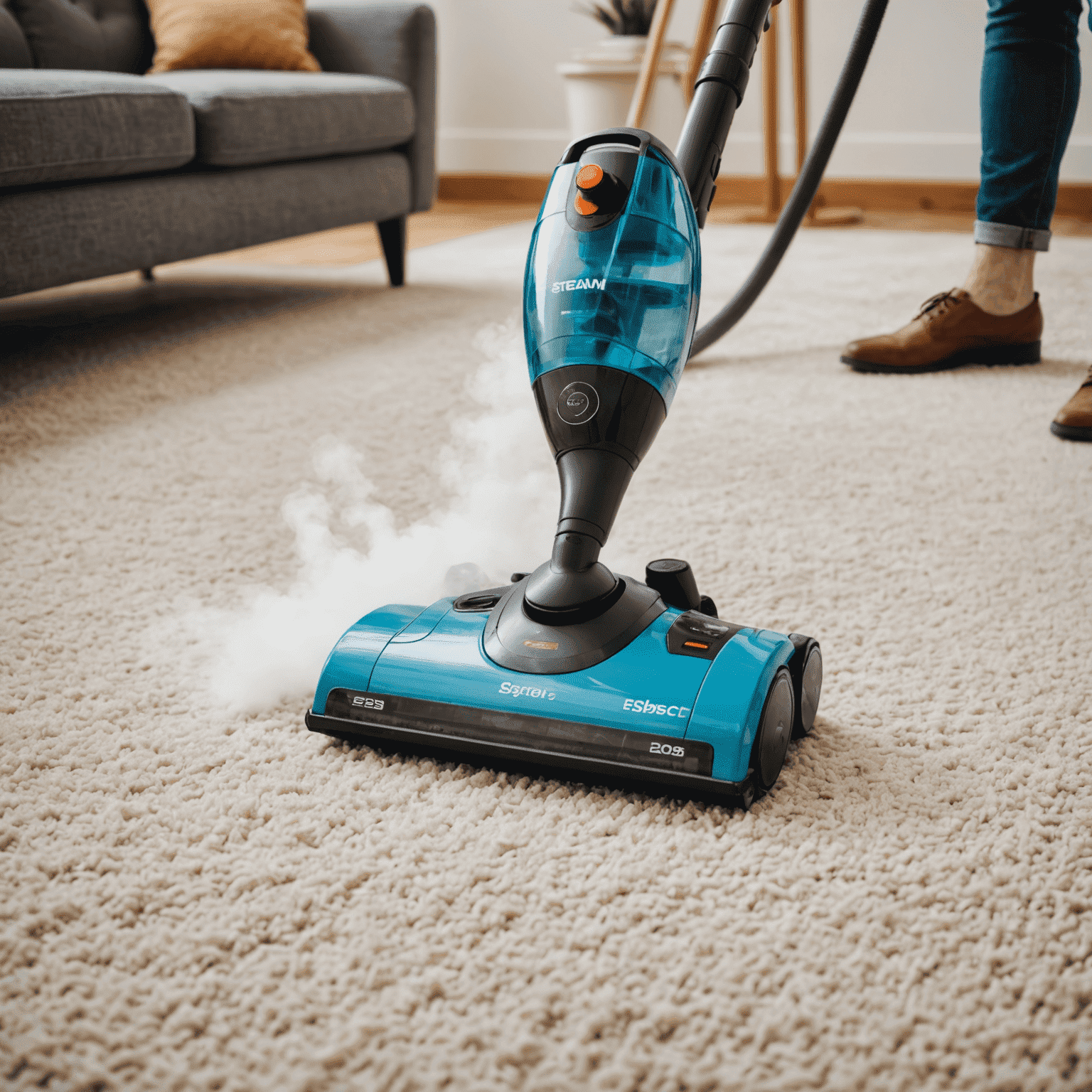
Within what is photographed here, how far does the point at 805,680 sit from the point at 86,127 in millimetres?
1291

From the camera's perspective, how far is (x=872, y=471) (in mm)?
1173

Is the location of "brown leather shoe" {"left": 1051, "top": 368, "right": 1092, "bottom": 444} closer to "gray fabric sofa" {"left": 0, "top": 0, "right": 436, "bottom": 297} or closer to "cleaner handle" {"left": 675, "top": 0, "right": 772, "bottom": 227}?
"cleaner handle" {"left": 675, "top": 0, "right": 772, "bottom": 227}

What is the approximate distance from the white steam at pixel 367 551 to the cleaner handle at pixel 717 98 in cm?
30

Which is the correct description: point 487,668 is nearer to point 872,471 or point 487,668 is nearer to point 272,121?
point 872,471

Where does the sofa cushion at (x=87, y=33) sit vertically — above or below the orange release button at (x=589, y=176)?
below

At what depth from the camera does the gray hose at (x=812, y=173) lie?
4.16 ft

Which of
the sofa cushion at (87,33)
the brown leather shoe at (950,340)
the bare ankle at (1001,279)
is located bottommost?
the brown leather shoe at (950,340)

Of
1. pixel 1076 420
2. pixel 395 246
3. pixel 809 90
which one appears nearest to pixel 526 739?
pixel 1076 420

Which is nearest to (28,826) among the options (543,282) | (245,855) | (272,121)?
(245,855)

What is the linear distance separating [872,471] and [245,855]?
834 millimetres

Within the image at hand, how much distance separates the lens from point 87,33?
206 centimetres

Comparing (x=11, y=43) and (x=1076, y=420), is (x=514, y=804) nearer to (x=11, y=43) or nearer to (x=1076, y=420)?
(x=1076, y=420)

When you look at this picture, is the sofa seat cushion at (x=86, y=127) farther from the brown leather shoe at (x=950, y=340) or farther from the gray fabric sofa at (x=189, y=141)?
the brown leather shoe at (x=950, y=340)

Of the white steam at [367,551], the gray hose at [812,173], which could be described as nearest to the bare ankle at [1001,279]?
the gray hose at [812,173]
